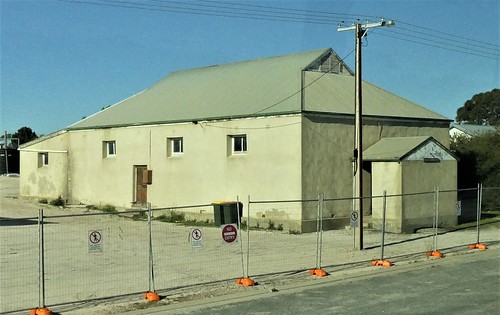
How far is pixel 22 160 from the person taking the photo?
36.0m

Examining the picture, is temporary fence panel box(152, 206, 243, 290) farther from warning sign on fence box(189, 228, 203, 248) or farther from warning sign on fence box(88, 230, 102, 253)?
warning sign on fence box(88, 230, 102, 253)

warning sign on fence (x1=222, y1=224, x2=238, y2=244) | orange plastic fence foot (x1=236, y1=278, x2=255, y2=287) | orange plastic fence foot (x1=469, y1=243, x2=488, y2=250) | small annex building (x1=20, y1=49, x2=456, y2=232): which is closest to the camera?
orange plastic fence foot (x1=236, y1=278, x2=255, y2=287)

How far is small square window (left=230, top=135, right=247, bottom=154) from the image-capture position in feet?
80.9

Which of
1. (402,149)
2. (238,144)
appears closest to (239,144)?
(238,144)

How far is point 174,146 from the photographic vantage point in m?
27.8

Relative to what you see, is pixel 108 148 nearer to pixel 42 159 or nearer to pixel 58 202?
pixel 58 202

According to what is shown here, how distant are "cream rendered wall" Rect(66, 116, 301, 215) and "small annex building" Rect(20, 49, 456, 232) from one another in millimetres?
45

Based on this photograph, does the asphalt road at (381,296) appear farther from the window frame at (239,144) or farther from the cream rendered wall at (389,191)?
the window frame at (239,144)

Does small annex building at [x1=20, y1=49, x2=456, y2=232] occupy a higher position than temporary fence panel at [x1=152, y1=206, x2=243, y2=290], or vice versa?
small annex building at [x1=20, y1=49, x2=456, y2=232]

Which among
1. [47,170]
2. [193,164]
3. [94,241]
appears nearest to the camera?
[94,241]

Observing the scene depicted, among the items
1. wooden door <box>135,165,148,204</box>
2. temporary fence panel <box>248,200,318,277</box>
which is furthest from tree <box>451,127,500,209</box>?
wooden door <box>135,165,148,204</box>

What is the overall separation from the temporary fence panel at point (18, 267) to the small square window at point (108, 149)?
867cm

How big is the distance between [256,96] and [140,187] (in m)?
7.59

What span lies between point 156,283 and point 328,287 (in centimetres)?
344
